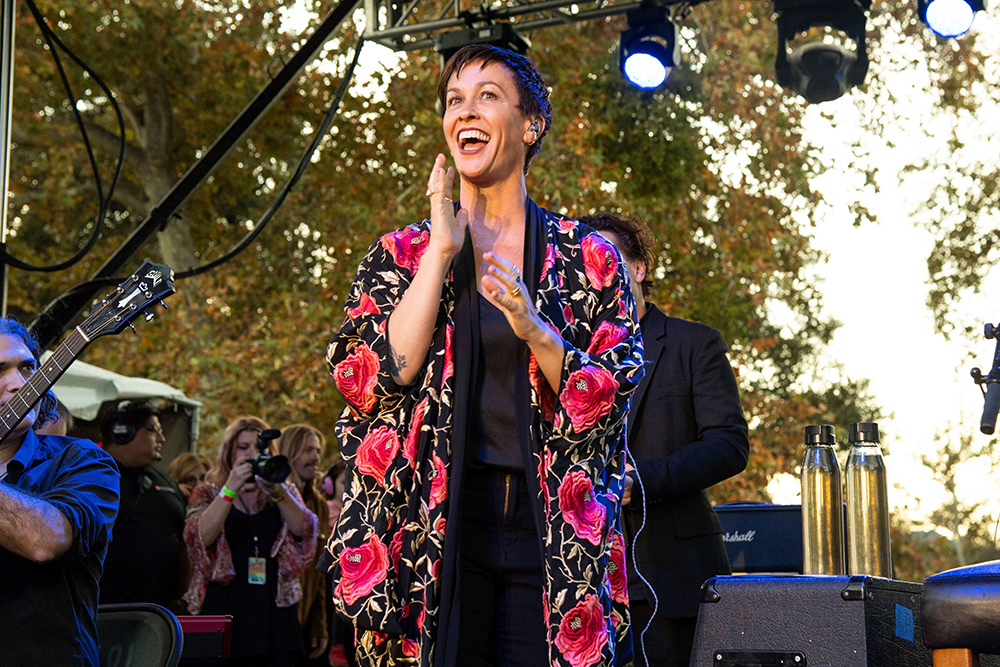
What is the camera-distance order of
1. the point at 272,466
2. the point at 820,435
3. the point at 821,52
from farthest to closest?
the point at 821,52, the point at 272,466, the point at 820,435

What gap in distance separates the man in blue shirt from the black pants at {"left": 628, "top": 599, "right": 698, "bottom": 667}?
1275 mm

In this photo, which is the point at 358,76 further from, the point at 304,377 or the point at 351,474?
the point at 351,474

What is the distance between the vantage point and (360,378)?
5.53 ft

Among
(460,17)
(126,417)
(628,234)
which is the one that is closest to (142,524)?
(126,417)

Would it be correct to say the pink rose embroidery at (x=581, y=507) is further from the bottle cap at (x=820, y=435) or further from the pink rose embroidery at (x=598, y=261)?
the bottle cap at (x=820, y=435)

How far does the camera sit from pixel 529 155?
1.93 metres

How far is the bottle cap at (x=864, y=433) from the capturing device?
2.70 m

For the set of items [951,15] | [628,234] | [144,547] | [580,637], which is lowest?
[580,637]

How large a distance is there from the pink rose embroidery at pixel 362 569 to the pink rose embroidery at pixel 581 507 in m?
0.28

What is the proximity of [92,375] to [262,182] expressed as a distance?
600cm

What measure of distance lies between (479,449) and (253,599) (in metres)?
3.96

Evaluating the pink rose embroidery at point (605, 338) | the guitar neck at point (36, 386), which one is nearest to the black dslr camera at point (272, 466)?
the guitar neck at point (36, 386)

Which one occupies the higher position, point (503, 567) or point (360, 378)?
point (360, 378)

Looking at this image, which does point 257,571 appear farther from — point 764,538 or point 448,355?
point 448,355
